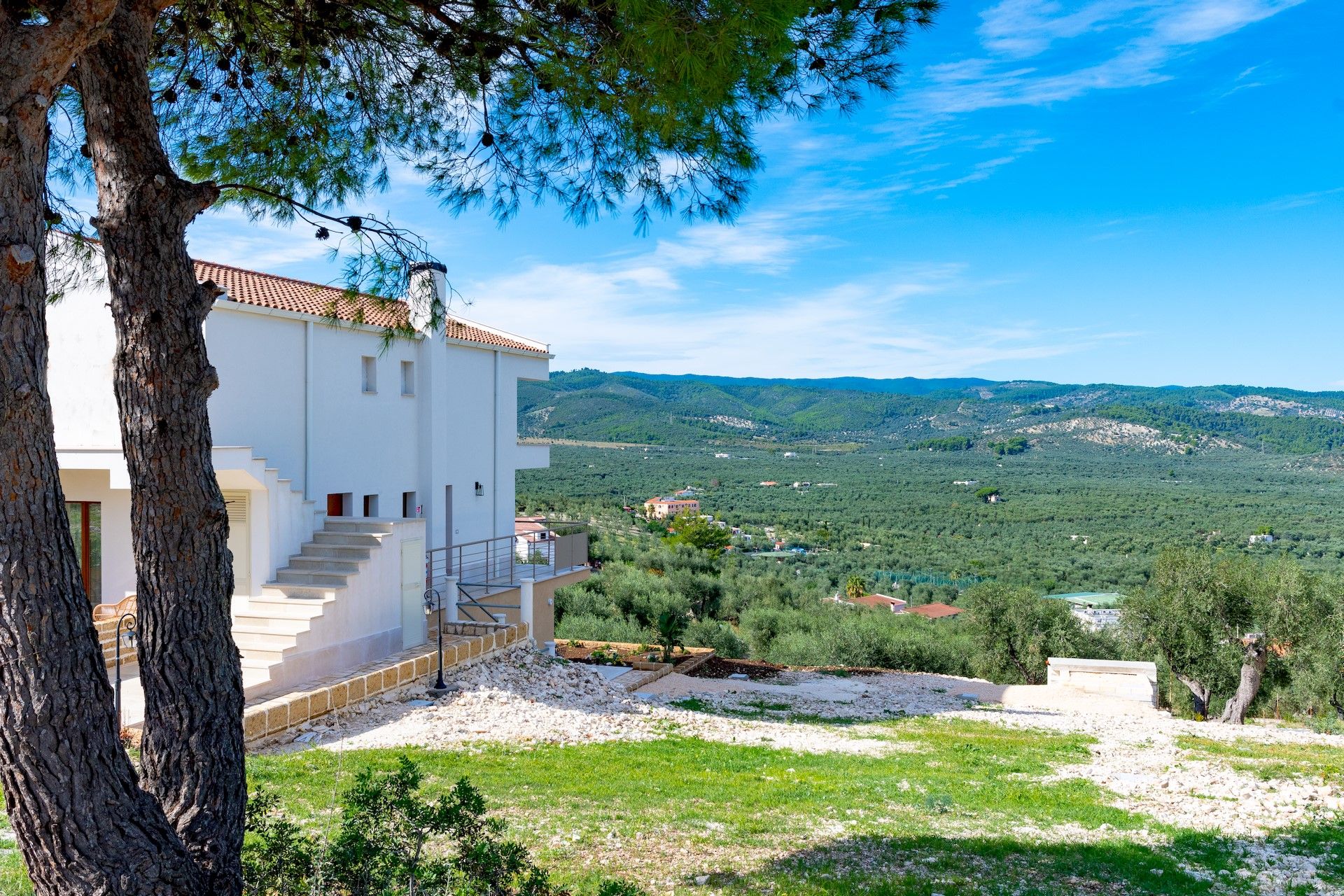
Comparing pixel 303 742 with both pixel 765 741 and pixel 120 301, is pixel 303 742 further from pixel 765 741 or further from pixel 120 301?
pixel 120 301

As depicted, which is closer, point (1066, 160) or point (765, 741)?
point (765, 741)

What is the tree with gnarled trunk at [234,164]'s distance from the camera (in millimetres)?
3264

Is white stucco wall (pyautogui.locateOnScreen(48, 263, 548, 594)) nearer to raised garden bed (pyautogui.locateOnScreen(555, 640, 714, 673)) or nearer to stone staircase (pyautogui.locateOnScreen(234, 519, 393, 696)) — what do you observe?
stone staircase (pyautogui.locateOnScreen(234, 519, 393, 696))

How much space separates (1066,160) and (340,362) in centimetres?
3521

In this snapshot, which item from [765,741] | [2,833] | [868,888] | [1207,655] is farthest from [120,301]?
[1207,655]

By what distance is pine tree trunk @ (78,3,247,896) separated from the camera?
396 centimetres

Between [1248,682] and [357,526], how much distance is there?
1987cm

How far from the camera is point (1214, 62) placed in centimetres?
3678

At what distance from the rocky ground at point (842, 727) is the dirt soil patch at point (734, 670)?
622 millimetres

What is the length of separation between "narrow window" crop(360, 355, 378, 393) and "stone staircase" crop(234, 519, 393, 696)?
9.91ft

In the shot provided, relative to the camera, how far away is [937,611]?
135 ft

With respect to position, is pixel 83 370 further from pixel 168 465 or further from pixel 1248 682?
pixel 1248 682

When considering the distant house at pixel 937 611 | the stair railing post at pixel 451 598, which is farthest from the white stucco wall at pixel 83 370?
the distant house at pixel 937 611

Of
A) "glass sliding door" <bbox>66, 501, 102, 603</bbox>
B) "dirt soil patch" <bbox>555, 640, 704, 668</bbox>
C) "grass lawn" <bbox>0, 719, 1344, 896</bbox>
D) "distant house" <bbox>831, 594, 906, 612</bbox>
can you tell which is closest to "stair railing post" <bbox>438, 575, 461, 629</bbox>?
"dirt soil patch" <bbox>555, 640, 704, 668</bbox>
